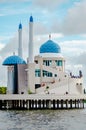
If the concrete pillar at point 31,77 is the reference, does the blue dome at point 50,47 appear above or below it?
above

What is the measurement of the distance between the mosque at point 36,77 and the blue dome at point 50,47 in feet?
4.67

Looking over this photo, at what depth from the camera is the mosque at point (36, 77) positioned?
11925cm

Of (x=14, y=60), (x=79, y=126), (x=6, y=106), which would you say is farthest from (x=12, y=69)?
(x=79, y=126)

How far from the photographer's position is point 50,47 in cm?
12744

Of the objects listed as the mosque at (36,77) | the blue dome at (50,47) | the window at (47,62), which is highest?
the blue dome at (50,47)

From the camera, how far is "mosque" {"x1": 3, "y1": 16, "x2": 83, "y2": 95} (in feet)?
391

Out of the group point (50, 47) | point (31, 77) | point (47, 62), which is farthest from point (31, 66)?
point (50, 47)

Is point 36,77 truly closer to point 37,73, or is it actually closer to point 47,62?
point 37,73

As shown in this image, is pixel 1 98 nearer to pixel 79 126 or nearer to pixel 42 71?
pixel 42 71

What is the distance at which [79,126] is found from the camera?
66750 millimetres

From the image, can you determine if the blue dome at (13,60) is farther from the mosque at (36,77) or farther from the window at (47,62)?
the window at (47,62)

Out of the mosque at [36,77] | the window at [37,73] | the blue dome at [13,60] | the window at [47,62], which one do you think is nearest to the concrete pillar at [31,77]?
the mosque at [36,77]

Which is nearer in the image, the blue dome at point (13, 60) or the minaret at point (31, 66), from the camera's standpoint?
the minaret at point (31, 66)

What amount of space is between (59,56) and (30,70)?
9189 mm
